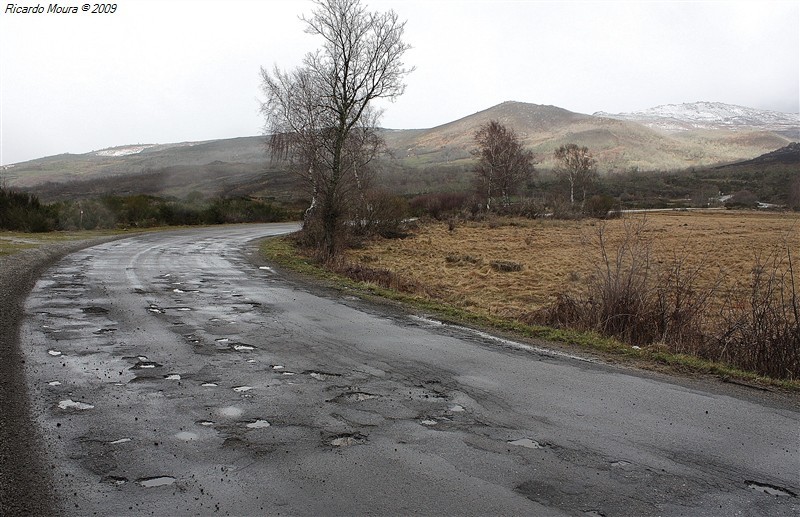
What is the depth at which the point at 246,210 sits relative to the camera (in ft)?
145

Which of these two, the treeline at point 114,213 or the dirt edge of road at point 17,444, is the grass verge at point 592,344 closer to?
the dirt edge of road at point 17,444

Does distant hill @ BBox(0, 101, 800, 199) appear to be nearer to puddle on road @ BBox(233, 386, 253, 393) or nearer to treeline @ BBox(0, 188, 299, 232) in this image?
treeline @ BBox(0, 188, 299, 232)

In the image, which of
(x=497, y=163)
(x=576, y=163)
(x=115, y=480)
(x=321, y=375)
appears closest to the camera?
(x=115, y=480)

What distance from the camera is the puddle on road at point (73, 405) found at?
478cm

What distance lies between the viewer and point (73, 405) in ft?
15.8

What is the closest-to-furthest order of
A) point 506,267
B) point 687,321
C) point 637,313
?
point 687,321 < point 637,313 < point 506,267

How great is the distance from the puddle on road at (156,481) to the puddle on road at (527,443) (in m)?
2.44

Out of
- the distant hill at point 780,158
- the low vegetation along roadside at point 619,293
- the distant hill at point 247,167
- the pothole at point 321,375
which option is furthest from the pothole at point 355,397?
the distant hill at point 780,158

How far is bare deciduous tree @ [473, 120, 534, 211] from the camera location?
52.1 meters

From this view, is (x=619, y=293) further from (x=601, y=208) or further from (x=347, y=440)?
(x=601, y=208)

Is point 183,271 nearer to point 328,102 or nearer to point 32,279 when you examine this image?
point 32,279

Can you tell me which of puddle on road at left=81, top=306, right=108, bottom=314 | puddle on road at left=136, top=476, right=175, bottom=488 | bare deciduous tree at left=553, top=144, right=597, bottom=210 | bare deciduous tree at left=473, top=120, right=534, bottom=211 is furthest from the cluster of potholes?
bare deciduous tree at left=553, top=144, right=597, bottom=210

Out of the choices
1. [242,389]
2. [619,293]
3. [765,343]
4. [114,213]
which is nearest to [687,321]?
[619,293]

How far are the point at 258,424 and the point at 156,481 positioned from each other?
1024 mm
